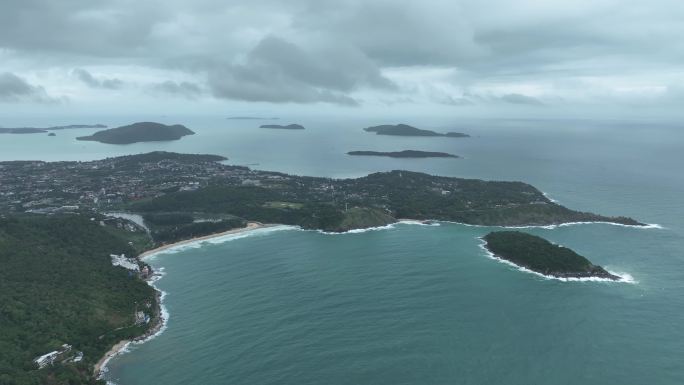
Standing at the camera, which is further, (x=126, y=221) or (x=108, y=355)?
(x=126, y=221)

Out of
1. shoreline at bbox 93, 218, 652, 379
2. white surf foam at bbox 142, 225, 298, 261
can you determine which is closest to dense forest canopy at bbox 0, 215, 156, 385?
shoreline at bbox 93, 218, 652, 379

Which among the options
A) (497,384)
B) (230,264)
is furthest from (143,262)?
(497,384)

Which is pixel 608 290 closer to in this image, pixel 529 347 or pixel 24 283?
pixel 529 347

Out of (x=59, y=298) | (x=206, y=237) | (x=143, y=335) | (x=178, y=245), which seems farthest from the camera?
(x=206, y=237)

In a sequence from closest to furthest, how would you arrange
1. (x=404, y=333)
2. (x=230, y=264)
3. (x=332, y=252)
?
(x=404, y=333)
(x=230, y=264)
(x=332, y=252)

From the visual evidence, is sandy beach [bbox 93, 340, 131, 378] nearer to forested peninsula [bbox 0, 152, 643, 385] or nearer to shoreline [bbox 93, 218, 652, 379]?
shoreline [bbox 93, 218, 652, 379]

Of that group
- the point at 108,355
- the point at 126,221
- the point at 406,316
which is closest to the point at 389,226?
the point at 406,316

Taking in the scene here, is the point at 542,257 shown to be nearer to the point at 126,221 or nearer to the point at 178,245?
the point at 178,245

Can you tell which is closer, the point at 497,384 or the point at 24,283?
the point at 497,384
